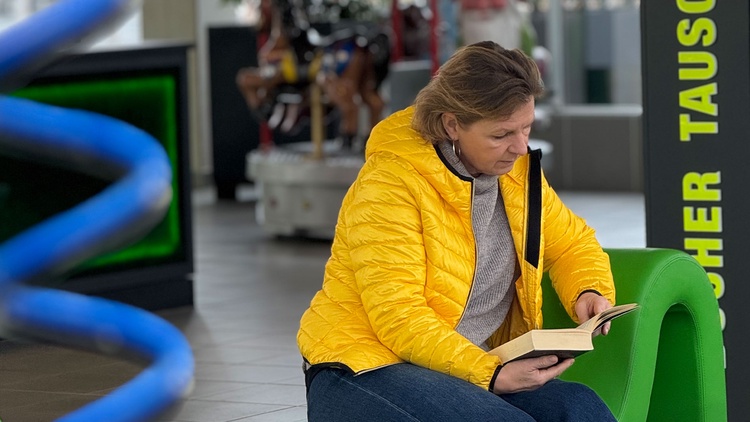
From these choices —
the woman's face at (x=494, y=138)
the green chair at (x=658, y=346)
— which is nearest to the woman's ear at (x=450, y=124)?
the woman's face at (x=494, y=138)

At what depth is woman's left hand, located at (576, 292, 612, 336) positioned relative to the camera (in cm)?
312

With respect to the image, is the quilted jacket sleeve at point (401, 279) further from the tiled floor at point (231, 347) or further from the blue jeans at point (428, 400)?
the tiled floor at point (231, 347)

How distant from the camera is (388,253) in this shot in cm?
285

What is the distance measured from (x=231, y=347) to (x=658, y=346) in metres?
2.61

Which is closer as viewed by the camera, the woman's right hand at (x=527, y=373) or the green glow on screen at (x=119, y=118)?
the woman's right hand at (x=527, y=373)

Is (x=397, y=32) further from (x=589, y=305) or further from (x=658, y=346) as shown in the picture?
(x=589, y=305)

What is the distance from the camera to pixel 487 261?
3.01 metres

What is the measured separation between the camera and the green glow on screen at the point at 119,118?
6.39m

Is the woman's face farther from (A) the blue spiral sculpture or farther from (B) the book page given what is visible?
(A) the blue spiral sculpture

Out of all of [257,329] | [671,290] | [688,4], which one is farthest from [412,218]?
[257,329]

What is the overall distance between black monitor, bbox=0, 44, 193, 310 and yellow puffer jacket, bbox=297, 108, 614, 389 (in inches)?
139

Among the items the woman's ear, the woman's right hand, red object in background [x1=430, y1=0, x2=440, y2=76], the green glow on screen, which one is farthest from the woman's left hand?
red object in background [x1=430, y1=0, x2=440, y2=76]

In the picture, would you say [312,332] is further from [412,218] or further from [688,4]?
[688,4]

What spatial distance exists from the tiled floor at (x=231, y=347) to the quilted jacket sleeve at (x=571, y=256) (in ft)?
2.98
